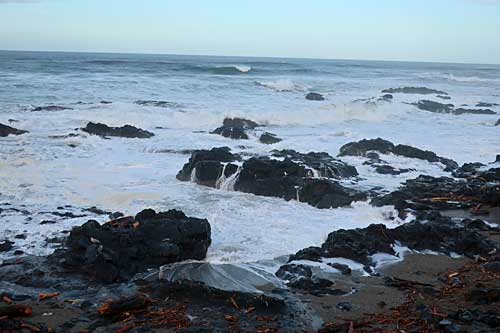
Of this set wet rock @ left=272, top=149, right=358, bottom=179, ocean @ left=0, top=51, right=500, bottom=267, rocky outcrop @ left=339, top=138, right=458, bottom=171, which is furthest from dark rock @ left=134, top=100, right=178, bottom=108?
wet rock @ left=272, top=149, right=358, bottom=179

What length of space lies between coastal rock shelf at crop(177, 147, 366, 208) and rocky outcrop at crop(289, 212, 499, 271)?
2.41 meters

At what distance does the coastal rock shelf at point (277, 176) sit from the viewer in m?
12.2

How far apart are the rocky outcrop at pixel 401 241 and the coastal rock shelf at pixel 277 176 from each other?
2412 mm

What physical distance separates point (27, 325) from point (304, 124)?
21500 millimetres

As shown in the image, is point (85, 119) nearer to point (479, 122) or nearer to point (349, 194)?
point (349, 194)

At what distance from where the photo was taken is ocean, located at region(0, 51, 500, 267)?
10273mm

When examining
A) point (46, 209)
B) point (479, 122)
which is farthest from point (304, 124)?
point (46, 209)

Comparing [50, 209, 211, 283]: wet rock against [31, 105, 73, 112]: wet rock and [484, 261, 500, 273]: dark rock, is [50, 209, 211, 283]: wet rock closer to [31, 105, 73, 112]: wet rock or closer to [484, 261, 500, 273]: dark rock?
[484, 261, 500, 273]: dark rock

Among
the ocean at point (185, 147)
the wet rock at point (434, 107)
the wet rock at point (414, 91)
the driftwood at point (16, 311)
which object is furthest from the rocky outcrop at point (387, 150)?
the wet rock at point (414, 91)

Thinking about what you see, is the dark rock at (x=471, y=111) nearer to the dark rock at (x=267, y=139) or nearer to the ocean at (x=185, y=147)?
the ocean at (x=185, y=147)

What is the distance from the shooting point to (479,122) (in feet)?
91.4

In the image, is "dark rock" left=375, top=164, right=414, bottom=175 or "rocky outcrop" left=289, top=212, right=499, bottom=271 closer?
"rocky outcrop" left=289, top=212, right=499, bottom=271

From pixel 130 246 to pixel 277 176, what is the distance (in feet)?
17.9

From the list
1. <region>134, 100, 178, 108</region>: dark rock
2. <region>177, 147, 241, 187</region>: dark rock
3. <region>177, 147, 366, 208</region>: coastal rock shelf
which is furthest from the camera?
<region>134, 100, 178, 108</region>: dark rock
